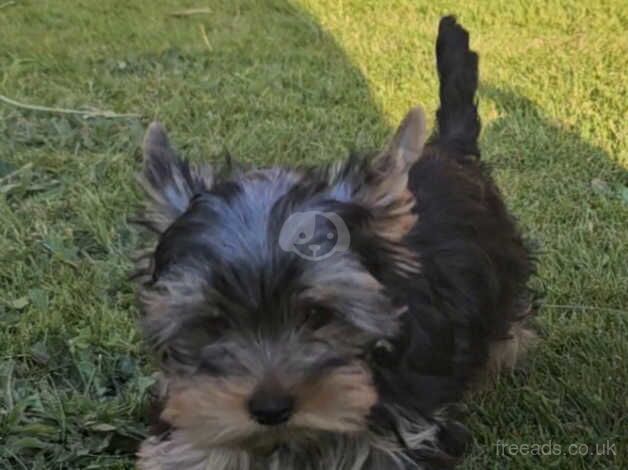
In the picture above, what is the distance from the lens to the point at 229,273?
179cm

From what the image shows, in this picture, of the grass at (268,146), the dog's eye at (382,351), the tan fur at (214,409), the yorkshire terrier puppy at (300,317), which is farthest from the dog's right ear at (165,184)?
the grass at (268,146)

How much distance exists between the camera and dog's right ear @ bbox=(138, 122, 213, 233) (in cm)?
204

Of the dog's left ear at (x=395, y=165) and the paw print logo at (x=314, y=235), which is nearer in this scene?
the paw print logo at (x=314, y=235)

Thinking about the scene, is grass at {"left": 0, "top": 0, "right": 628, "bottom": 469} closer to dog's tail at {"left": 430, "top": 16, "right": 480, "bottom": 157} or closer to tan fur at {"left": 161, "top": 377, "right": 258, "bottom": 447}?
dog's tail at {"left": 430, "top": 16, "right": 480, "bottom": 157}

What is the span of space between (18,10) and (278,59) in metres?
2.13

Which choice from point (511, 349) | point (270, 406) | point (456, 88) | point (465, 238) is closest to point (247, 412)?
point (270, 406)

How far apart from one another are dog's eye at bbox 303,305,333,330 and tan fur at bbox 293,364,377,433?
0.10m

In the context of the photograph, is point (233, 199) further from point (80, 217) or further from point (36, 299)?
point (80, 217)

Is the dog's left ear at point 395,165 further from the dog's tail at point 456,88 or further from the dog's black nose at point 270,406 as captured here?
the dog's tail at point 456,88

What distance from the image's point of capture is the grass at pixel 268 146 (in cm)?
279

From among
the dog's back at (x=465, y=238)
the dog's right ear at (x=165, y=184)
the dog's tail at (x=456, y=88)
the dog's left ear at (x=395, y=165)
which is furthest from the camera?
the dog's tail at (x=456, y=88)

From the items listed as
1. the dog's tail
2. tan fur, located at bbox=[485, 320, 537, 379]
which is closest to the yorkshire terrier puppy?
tan fur, located at bbox=[485, 320, 537, 379]

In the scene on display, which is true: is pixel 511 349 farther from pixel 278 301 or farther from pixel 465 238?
pixel 278 301

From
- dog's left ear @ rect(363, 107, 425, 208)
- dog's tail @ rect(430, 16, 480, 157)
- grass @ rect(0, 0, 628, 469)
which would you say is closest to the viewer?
dog's left ear @ rect(363, 107, 425, 208)
